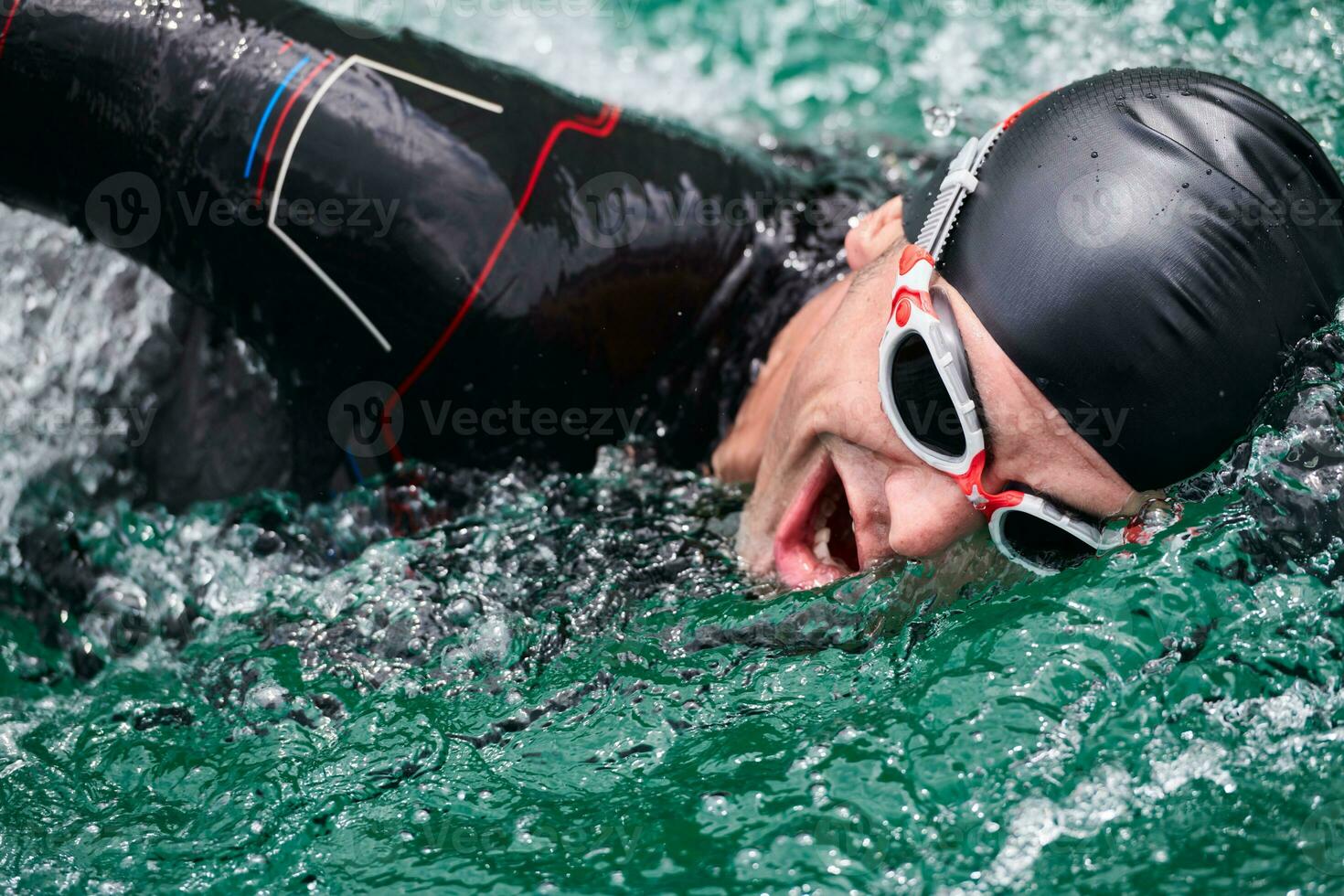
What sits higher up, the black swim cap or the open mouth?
the black swim cap

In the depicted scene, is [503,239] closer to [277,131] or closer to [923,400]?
[277,131]

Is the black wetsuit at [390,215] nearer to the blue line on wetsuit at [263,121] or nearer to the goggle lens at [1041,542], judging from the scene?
the blue line on wetsuit at [263,121]

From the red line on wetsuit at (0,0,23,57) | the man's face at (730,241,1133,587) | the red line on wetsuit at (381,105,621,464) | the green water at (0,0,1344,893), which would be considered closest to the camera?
the green water at (0,0,1344,893)

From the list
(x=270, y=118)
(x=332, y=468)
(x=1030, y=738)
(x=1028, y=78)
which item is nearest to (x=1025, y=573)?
(x=1030, y=738)

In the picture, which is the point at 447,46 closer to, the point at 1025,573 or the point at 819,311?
the point at 819,311

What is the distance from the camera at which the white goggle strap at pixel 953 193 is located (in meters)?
1.96

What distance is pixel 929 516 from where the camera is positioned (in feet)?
6.46

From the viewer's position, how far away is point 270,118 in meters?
2.08

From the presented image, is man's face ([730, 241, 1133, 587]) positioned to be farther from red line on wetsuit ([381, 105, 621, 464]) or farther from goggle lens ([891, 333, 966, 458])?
red line on wetsuit ([381, 105, 621, 464])

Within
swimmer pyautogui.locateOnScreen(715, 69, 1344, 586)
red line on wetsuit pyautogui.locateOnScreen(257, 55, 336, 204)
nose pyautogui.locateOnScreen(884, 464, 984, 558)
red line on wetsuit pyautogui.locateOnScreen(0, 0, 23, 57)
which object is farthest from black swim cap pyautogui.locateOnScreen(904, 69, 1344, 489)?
red line on wetsuit pyautogui.locateOnScreen(0, 0, 23, 57)

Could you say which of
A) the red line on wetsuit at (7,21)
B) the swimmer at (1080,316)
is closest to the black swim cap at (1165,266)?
the swimmer at (1080,316)

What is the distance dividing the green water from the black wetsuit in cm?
19

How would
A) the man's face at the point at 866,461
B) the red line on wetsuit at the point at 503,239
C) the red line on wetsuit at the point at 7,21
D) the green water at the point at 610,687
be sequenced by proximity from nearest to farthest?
the green water at the point at 610,687 → the man's face at the point at 866,461 → the red line on wetsuit at the point at 7,21 → the red line on wetsuit at the point at 503,239

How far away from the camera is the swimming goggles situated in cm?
188
